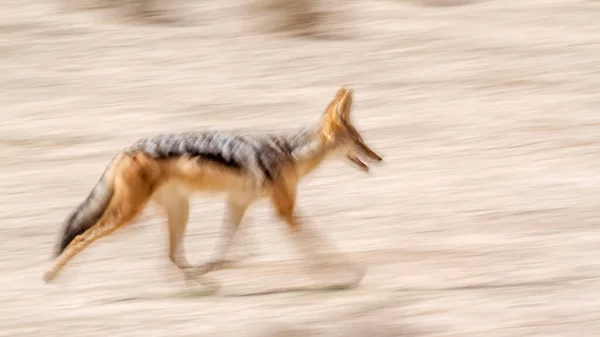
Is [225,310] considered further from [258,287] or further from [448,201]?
[448,201]

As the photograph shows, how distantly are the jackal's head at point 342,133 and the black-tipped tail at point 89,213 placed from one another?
4.25ft

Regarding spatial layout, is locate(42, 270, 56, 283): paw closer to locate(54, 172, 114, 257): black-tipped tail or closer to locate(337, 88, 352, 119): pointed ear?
locate(54, 172, 114, 257): black-tipped tail

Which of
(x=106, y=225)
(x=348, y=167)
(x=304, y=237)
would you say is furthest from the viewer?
(x=348, y=167)

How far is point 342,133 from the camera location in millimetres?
7410

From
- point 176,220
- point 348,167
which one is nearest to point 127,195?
point 176,220

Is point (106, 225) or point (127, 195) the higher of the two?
point (127, 195)

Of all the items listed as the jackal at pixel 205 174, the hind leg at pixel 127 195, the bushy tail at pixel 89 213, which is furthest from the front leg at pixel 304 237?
the bushy tail at pixel 89 213

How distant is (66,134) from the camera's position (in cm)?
1095

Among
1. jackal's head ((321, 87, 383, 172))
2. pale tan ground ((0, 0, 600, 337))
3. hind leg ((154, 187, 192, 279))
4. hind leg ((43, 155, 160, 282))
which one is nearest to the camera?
hind leg ((43, 155, 160, 282))

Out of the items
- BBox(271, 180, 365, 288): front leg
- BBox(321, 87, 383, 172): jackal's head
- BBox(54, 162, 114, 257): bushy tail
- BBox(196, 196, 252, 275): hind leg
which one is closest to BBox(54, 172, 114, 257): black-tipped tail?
BBox(54, 162, 114, 257): bushy tail

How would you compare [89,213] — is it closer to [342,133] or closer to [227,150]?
[227,150]

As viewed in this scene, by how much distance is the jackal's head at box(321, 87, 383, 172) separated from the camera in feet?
24.3

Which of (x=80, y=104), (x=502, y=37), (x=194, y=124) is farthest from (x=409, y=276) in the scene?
(x=502, y=37)

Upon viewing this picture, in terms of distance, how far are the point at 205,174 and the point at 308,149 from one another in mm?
710
